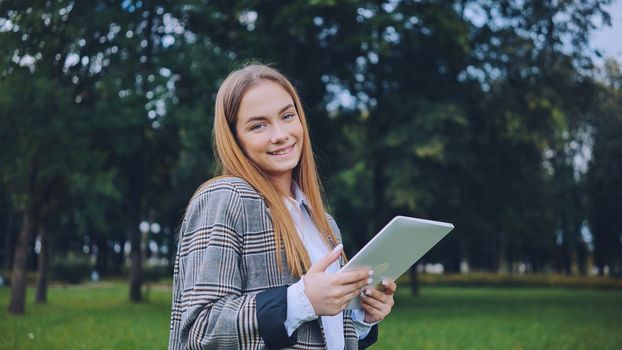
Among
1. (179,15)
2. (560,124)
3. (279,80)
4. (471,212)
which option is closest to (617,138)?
(560,124)

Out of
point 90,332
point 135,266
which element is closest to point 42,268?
point 135,266

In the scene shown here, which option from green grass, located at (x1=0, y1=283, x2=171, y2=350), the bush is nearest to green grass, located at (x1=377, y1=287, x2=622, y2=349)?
green grass, located at (x1=0, y1=283, x2=171, y2=350)

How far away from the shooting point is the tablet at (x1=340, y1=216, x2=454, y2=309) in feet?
6.72

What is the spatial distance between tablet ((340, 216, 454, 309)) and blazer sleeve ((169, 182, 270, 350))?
1.05 feet

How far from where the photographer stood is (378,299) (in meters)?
2.38

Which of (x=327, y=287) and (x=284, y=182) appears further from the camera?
(x=284, y=182)

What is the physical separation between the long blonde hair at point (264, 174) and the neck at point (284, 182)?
1.2 inches

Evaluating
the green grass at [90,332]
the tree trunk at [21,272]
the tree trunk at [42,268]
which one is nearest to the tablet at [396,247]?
the green grass at [90,332]

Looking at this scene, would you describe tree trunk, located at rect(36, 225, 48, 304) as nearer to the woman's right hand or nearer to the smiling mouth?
the smiling mouth

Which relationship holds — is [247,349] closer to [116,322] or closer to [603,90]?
[116,322]

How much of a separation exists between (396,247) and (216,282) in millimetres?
583

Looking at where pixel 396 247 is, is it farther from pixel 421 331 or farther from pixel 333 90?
pixel 333 90

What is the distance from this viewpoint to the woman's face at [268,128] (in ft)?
7.55

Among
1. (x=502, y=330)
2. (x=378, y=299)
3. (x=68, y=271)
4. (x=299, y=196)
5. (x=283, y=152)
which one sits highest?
(x=283, y=152)
